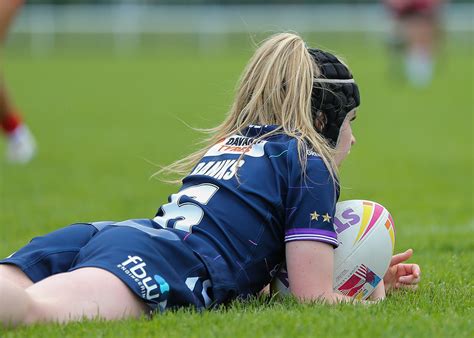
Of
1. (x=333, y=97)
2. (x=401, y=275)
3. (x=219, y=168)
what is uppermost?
(x=333, y=97)

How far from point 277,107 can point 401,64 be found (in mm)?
20415

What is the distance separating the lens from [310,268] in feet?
12.0

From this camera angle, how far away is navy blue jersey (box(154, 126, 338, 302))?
3695 mm

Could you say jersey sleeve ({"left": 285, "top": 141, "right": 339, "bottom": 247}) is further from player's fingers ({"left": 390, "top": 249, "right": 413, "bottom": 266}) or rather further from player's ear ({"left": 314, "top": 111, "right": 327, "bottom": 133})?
player's fingers ({"left": 390, "top": 249, "right": 413, "bottom": 266})

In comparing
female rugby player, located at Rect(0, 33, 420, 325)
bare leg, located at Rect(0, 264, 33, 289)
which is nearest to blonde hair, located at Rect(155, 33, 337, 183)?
female rugby player, located at Rect(0, 33, 420, 325)

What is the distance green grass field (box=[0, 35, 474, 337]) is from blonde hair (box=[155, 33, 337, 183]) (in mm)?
391

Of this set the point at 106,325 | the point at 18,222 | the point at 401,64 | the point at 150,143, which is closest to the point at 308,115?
the point at 106,325

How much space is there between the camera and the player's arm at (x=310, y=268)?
3.65 m

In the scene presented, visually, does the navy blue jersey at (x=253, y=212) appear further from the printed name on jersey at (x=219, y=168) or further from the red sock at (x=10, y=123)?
the red sock at (x=10, y=123)

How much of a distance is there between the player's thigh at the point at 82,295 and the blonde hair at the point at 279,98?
→ 0.84 m

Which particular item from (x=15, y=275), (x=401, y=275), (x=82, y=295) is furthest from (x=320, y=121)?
(x=15, y=275)

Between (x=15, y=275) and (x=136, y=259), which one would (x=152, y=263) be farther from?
(x=15, y=275)

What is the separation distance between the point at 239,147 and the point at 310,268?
61 cm

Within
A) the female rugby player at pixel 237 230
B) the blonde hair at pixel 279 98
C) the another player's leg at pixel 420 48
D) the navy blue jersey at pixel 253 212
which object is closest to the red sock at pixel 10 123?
the blonde hair at pixel 279 98
